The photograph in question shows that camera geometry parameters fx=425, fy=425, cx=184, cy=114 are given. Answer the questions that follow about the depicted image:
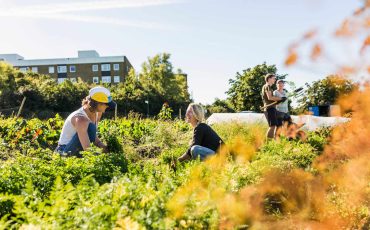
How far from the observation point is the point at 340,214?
3.59m

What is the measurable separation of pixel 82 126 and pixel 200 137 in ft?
4.89

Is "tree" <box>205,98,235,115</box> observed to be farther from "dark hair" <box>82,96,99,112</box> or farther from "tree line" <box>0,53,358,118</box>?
"dark hair" <box>82,96,99,112</box>

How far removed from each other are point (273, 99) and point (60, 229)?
19.7 feet

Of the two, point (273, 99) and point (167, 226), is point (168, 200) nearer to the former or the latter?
point (167, 226)

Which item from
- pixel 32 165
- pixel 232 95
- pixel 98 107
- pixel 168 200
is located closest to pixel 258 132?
pixel 98 107

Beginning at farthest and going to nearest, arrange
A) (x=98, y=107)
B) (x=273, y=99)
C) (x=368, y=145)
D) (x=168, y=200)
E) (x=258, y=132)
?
(x=258, y=132) → (x=273, y=99) → (x=98, y=107) → (x=368, y=145) → (x=168, y=200)

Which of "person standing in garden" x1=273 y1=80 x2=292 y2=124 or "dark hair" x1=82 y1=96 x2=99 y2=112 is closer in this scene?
"dark hair" x1=82 y1=96 x2=99 y2=112

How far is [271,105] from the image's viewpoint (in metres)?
7.57

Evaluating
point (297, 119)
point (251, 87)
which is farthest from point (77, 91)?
point (297, 119)

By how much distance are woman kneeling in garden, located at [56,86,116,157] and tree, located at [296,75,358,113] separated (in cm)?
233

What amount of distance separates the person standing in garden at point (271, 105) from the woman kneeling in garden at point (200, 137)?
7.71ft

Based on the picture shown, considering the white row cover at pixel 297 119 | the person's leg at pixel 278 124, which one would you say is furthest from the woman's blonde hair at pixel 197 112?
the white row cover at pixel 297 119

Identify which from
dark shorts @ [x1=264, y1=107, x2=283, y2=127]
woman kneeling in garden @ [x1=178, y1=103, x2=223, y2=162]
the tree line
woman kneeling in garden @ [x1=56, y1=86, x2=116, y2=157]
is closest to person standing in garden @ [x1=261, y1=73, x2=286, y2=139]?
dark shorts @ [x1=264, y1=107, x2=283, y2=127]

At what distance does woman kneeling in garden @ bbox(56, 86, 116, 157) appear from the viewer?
4715mm
